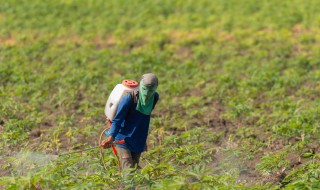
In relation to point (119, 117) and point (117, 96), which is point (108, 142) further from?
point (117, 96)

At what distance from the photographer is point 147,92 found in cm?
705

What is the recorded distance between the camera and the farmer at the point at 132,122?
7.07 m

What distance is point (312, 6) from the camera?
57.6ft

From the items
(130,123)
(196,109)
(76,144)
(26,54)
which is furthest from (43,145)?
(26,54)

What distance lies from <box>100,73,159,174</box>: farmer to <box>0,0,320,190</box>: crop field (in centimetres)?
30

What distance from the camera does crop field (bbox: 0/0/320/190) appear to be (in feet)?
24.8

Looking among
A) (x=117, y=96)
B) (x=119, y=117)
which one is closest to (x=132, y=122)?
(x=119, y=117)

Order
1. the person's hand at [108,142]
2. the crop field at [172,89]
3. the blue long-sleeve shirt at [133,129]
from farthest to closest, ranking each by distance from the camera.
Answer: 1. the crop field at [172,89]
2. the blue long-sleeve shirt at [133,129]
3. the person's hand at [108,142]

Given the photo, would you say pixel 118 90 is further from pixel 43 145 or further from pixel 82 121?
pixel 82 121

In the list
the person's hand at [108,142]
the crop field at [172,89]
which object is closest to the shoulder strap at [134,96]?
the person's hand at [108,142]

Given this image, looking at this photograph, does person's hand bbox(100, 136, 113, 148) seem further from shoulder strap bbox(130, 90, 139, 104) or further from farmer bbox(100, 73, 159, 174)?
shoulder strap bbox(130, 90, 139, 104)

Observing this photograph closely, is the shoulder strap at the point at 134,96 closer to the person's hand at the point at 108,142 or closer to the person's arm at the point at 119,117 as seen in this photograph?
the person's arm at the point at 119,117

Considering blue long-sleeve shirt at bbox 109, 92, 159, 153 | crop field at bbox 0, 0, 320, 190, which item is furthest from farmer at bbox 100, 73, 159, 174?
crop field at bbox 0, 0, 320, 190

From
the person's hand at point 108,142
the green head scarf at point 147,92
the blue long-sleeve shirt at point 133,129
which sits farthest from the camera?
the blue long-sleeve shirt at point 133,129
